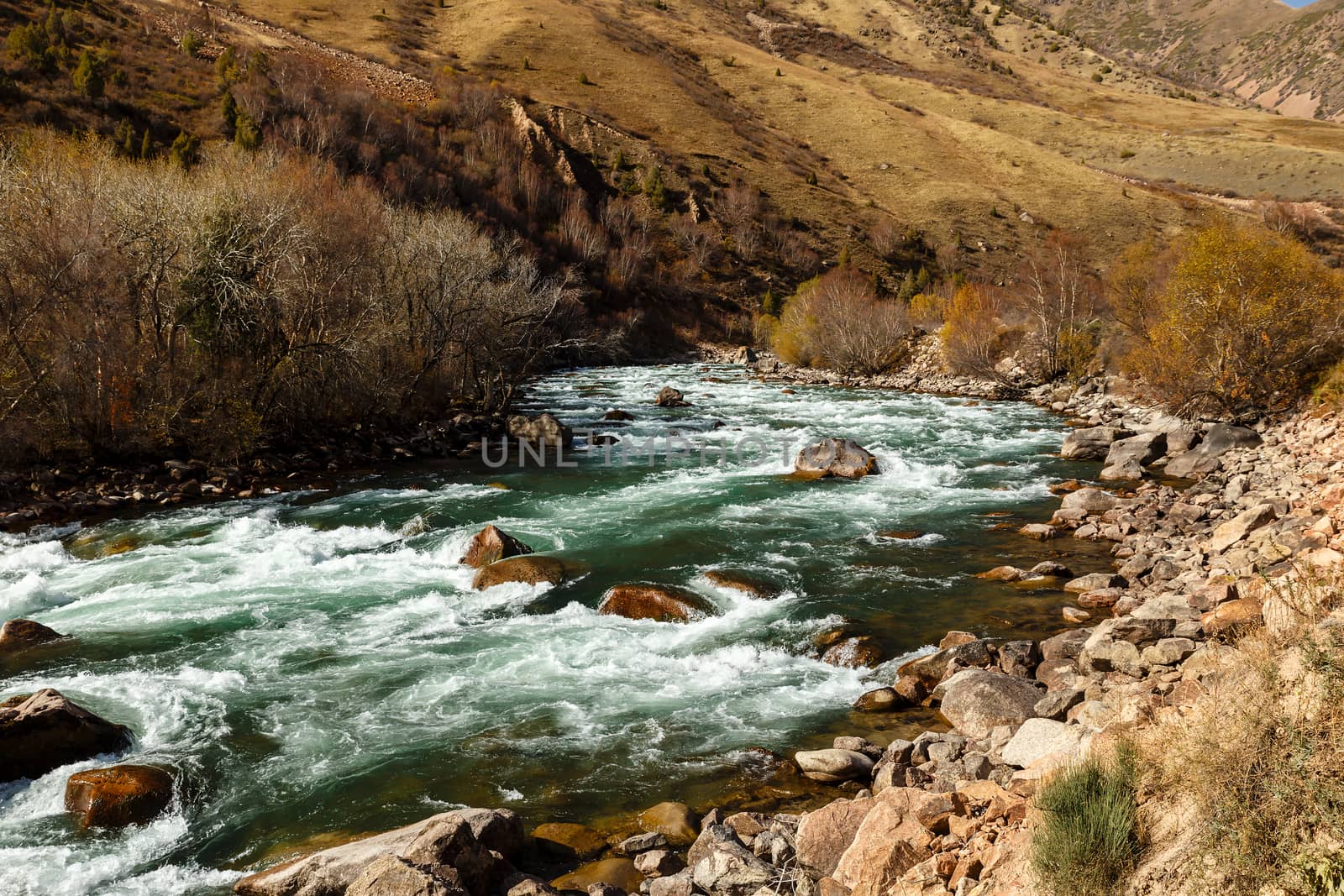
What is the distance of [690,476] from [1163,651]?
48.2ft

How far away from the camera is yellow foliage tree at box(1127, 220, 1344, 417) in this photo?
21.4m

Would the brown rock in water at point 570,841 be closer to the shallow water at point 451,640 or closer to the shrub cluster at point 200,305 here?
the shallow water at point 451,640

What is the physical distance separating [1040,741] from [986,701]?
75.6 inches

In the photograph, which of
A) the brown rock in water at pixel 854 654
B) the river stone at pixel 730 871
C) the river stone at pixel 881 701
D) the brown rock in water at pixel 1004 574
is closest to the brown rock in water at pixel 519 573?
the brown rock in water at pixel 854 654

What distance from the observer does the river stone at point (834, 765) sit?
7.53 m

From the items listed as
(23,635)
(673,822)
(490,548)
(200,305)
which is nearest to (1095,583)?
(673,822)

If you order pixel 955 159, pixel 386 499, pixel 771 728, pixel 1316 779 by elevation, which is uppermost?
pixel 955 159

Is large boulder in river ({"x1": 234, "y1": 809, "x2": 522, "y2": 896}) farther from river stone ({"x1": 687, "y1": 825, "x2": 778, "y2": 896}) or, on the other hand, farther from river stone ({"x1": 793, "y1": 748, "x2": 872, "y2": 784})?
river stone ({"x1": 793, "y1": 748, "x2": 872, "y2": 784})

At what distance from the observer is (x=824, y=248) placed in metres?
83.9

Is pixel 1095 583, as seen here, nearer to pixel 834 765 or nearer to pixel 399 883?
pixel 834 765

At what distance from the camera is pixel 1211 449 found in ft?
65.2

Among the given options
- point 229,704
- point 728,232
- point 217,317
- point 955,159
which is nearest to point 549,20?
point 728,232

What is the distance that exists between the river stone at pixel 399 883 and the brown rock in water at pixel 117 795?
11.2 feet

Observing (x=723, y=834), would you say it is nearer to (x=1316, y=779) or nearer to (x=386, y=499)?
(x=1316, y=779)
